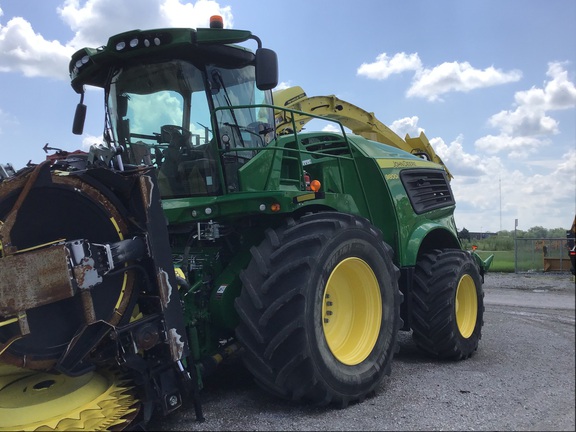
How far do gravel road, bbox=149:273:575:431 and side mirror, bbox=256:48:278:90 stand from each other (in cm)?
242

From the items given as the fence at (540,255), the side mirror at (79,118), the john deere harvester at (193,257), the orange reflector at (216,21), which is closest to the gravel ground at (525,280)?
the fence at (540,255)

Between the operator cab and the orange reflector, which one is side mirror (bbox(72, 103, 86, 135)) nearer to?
the operator cab

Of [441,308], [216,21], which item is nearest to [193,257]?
[216,21]

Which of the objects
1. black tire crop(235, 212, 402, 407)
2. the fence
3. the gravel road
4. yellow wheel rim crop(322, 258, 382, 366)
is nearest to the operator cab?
black tire crop(235, 212, 402, 407)

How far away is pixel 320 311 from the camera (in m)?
Answer: 3.81

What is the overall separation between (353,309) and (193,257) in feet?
4.53

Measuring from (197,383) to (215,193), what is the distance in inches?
59.5

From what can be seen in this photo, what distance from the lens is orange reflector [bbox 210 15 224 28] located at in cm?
443

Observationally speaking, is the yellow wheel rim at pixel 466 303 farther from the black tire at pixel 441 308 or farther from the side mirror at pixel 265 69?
the side mirror at pixel 265 69

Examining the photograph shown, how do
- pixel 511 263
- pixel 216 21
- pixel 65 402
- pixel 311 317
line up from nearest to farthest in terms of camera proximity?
pixel 65 402 → pixel 311 317 → pixel 216 21 → pixel 511 263

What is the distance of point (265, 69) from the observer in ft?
14.2

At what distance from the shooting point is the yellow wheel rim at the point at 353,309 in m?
4.34

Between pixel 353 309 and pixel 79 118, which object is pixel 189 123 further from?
pixel 353 309

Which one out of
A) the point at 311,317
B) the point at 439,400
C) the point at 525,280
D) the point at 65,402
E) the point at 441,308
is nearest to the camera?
the point at 65,402
